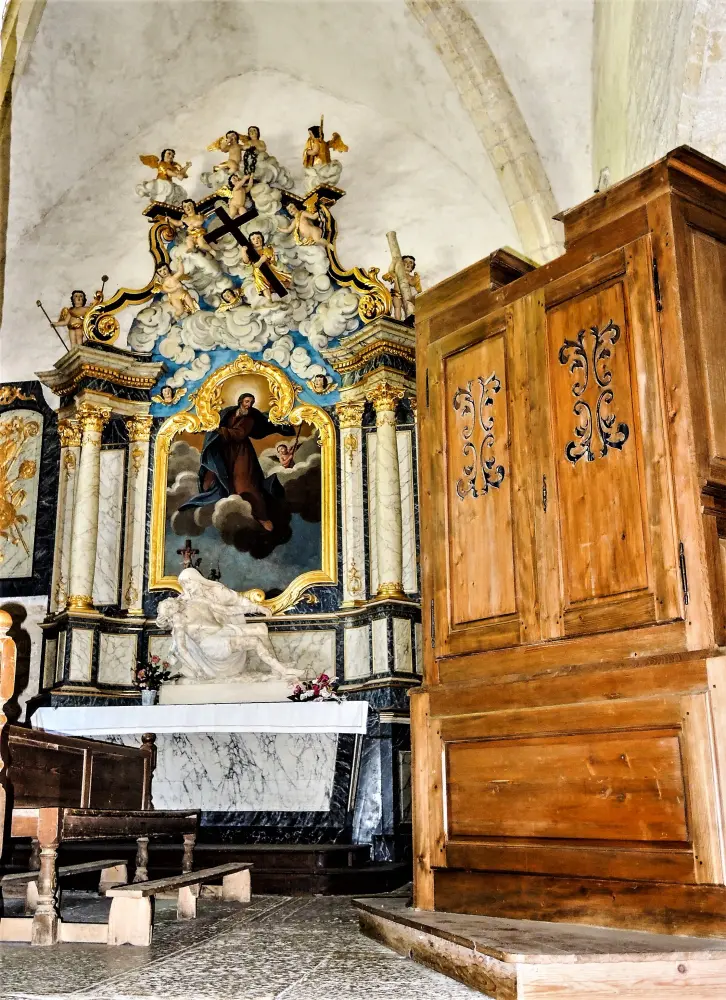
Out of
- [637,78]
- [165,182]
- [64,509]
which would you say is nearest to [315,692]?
[64,509]

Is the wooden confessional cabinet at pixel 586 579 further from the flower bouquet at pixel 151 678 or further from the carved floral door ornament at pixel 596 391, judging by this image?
the flower bouquet at pixel 151 678

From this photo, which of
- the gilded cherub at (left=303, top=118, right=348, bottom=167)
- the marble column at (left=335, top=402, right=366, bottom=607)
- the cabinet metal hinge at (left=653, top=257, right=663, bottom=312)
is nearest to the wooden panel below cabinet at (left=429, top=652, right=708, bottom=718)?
the cabinet metal hinge at (left=653, top=257, right=663, bottom=312)

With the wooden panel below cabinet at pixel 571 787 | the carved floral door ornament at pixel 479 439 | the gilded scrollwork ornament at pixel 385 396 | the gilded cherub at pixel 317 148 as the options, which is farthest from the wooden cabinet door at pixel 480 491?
the gilded cherub at pixel 317 148

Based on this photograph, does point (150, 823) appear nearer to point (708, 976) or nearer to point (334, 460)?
point (708, 976)

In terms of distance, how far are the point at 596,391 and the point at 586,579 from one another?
704 millimetres

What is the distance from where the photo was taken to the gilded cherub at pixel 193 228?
9.75 m

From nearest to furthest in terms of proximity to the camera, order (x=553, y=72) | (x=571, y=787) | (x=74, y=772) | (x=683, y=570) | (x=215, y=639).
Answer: (x=683, y=570) → (x=571, y=787) → (x=74, y=772) → (x=215, y=639) → (x=553, y=72)

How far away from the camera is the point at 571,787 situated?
3.58 meters

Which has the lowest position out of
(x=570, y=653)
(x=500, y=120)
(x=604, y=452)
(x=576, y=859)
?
(x=576, y=859)

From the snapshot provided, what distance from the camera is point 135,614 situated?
362 inches

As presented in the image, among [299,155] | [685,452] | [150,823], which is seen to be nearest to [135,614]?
[150,823]

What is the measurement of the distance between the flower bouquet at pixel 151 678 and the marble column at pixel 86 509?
736mm

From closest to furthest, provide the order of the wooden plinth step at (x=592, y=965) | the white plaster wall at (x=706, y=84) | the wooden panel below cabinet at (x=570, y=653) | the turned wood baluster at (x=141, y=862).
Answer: the wooden plinth step at (x=592, y=965), the wooden panel below cabinet at (x=570, y=653), the white plaster wall at (x=706, y=84), the turned wood baluster at (x=141, y=862)

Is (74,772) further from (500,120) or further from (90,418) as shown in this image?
(500,120)
